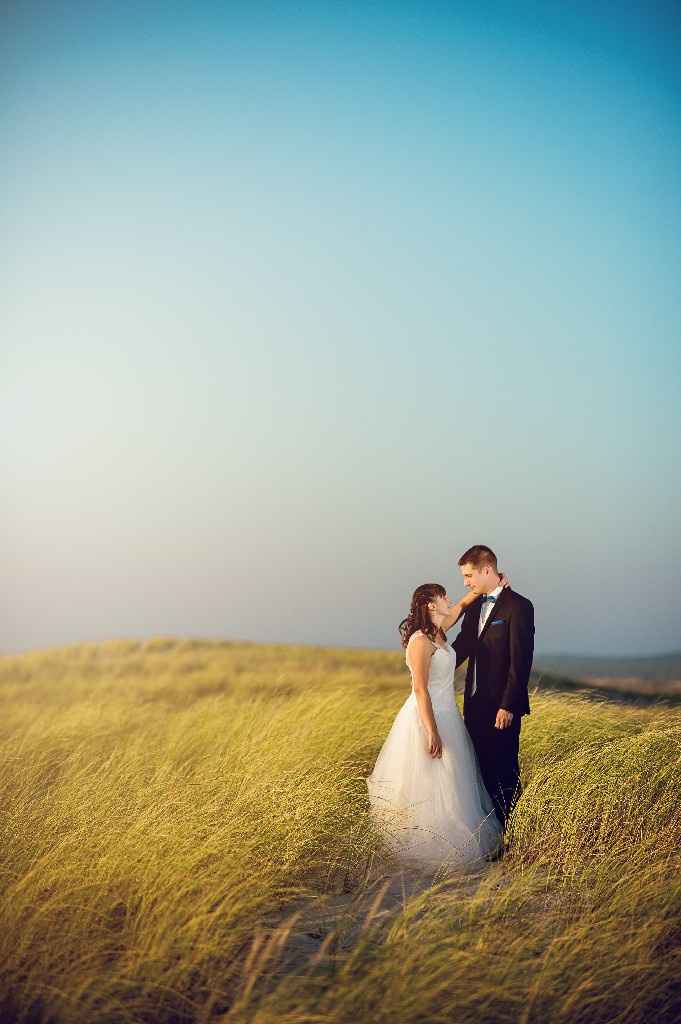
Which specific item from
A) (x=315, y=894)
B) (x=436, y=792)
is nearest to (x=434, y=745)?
(x=436, y=792)

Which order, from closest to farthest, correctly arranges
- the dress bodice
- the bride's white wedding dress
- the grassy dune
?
the grassy dune < the bride's white wedding dress < the dress bodice

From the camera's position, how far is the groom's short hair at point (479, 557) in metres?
6.90

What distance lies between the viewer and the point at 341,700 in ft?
32.9

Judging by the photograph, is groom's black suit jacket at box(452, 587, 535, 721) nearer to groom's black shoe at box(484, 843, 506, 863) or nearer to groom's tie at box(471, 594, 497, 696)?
groom's tie at box(471, 594, 497, 696)

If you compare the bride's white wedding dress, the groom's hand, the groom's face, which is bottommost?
the bride's white wedding dress

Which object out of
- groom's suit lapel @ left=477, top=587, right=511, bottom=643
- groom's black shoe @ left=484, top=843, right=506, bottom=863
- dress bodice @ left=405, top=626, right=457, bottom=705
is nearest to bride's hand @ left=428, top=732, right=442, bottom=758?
dress bodice @ left=405, top=626, right=457, bottom=705

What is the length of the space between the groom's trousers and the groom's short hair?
117cm

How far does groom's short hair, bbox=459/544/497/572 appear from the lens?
6902 millimetres

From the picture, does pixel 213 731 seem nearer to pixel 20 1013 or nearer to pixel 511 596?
pixel 511 596

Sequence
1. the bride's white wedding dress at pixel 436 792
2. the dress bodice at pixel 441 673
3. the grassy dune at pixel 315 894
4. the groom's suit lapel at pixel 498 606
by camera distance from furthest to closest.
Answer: the groom's suit lapel at pixel 498 606, the dress bodice at pixel 441 673, the bride's white wedding dress at pixel 436 792, the grassy dune at pixel 315 894

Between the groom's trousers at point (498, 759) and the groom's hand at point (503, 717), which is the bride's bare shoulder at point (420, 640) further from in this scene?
the groom's trousers at point (498, 759)

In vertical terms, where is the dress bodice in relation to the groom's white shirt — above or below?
below

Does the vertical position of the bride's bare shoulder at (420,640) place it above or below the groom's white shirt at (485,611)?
below

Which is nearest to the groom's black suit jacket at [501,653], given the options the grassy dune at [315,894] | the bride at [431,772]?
the bride at [431,772]
